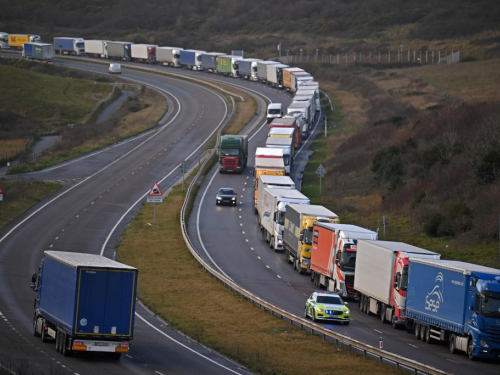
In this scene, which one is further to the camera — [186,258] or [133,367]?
[186,258]

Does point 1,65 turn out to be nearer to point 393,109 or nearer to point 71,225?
point 393,109

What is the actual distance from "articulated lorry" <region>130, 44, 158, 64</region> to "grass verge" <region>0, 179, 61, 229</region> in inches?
3424

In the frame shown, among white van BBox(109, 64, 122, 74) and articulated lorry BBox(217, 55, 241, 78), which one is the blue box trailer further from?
white van BBox(109, 64, 122, 74)

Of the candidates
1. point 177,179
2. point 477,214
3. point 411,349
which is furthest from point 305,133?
point 411,349

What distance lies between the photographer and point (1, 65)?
141875mm

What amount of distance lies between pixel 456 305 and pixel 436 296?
1.51 meters

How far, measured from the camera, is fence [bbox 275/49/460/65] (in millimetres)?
149500

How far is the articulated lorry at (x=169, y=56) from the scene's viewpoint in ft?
490

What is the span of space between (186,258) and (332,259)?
10.8 meters

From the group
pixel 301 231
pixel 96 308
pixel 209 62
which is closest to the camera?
pixel 96 308

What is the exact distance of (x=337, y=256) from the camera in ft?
134

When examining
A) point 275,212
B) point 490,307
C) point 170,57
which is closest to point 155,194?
point 275,212

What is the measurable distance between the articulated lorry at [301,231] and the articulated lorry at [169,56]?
103223 mm

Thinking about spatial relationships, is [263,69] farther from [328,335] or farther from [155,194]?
[328,335]
